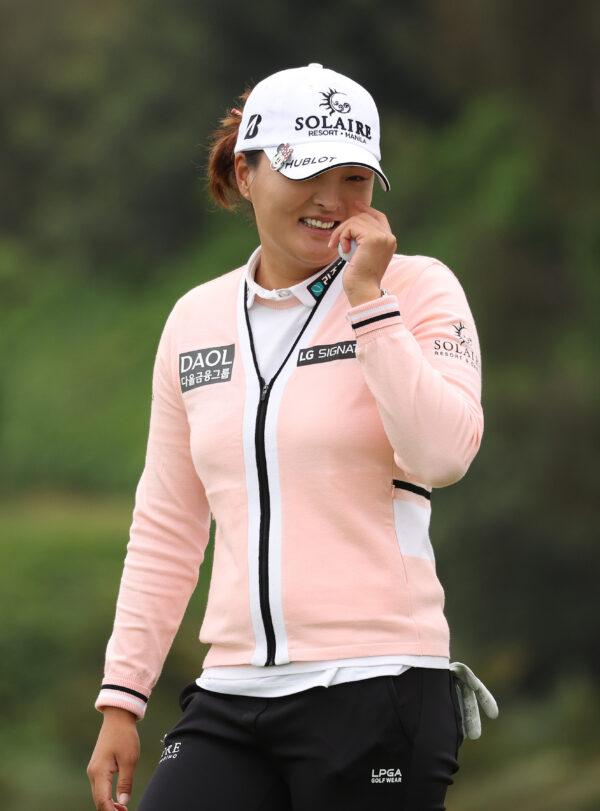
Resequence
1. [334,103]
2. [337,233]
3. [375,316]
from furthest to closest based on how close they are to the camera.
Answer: [334,103]
[337,233]
[375,316]

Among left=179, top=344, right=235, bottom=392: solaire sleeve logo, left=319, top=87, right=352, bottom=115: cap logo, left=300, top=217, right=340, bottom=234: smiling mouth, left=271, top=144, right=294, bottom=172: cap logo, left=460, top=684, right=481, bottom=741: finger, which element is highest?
left=319, top=87, right=352, bottom=115: cap logo

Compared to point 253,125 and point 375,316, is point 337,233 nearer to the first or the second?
point 375,316

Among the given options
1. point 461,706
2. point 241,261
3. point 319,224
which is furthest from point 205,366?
point 241,261

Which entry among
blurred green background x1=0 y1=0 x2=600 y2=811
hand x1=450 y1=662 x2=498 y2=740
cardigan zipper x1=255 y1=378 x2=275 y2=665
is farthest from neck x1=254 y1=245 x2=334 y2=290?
blurred green background x1=0 y1=0 x2=600 y2=811

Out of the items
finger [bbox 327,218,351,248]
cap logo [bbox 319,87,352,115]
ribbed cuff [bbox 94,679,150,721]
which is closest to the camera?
finger [bbox 327,218,351,248]

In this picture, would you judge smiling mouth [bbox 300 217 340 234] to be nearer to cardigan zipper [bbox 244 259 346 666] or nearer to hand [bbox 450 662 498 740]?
cardigan zipper [bbox 244 259 346 666]

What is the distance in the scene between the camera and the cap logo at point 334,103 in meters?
2.44

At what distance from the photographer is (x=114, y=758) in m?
2.54

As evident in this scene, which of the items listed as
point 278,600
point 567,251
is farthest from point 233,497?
point 567,251

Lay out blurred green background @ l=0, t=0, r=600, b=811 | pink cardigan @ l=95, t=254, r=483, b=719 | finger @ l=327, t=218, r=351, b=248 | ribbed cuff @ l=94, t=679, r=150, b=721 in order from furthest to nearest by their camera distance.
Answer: blurred green background @ l=0, t=0, r=600, b=811 < ribbed cuff @ l=94, t=679, r=150, b=721 < finger @ l=327, t=218, r=351, b=248 < pink cardigan @ l=95, t=254, r=483, b=719

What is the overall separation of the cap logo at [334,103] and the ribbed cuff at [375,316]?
1.16 feet

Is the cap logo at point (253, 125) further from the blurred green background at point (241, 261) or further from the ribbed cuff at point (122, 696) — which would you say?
the blurred green background at point (241, 261)

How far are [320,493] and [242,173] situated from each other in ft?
1.95

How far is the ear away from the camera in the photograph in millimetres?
2594
